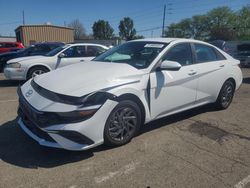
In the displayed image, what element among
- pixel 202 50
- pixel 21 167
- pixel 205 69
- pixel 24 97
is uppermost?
pixel 202 50

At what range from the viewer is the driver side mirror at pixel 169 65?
13.7 feet

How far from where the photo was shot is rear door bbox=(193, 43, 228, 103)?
16.8ft

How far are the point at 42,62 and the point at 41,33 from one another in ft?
125

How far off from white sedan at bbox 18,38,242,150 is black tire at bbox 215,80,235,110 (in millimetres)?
214

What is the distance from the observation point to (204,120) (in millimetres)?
5270

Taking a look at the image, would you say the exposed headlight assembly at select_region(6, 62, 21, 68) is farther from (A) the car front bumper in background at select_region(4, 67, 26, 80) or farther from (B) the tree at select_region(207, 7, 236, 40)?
(B) the tree at select_region(207, 7, 236, 40)

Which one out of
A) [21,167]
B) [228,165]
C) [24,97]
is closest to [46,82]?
[24,97]

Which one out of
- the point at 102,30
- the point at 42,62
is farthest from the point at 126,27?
the point at 42,62

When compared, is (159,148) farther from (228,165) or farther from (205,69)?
(205,69)

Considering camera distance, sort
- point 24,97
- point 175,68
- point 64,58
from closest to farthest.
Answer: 1. point 24,97
2. point 175,68
3. point 64,58

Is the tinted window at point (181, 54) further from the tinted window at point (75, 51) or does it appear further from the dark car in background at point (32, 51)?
the dark car in background at point (32, 51)

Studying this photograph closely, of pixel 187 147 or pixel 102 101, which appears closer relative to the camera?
pixel 102 101

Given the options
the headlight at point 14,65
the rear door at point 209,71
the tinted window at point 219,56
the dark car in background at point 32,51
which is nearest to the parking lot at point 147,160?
the rear door at point 209,71

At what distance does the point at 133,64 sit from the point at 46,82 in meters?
1.40
